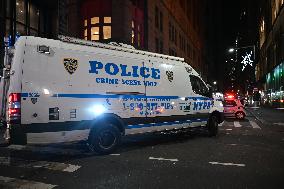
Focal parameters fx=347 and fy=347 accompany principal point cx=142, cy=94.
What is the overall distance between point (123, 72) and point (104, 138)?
75.7 inches

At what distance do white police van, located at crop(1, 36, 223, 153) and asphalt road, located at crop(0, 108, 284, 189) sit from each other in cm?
66

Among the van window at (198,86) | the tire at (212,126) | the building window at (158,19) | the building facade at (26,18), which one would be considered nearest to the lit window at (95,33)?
the building facade at (26,18)

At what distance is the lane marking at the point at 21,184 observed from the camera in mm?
6023

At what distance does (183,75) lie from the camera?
472 inches

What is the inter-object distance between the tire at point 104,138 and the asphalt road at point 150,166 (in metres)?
0.27

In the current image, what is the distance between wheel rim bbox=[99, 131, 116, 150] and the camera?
9.28 m

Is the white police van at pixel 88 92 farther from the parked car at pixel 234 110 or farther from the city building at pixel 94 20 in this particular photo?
the parked car at pixel 234 110

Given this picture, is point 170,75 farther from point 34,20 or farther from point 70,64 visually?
point 34,20

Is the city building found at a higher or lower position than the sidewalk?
higher

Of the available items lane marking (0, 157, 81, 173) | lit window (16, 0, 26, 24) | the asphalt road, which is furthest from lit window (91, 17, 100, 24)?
lane marking (0, 157, 81, 173)

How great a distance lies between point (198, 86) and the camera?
12.6 metres

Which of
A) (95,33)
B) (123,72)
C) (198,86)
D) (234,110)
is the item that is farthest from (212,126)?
(95,33)

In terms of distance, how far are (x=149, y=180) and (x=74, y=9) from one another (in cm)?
2639

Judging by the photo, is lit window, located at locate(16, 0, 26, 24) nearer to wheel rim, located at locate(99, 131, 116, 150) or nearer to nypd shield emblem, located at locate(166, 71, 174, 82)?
nypd shield emblem, located at locate(166, 71, 174, 82)
